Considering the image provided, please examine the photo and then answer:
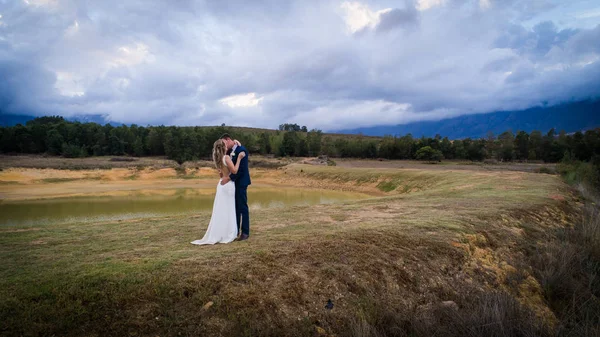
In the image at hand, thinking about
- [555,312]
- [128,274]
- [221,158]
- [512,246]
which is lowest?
[555,312]

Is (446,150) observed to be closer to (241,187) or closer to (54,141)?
(241,187)

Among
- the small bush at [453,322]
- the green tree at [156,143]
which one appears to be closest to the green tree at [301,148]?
the green tree at [156,143]

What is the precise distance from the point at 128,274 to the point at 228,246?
6.61 ft

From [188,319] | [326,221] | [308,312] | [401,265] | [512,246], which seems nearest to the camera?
[188,319]

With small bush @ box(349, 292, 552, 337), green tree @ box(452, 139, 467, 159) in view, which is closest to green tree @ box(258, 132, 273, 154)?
green tree @ box(452, 139, 467, 159)

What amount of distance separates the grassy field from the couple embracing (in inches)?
17.1

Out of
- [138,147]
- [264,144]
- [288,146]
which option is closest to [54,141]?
[138,147]

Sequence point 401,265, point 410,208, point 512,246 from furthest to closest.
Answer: point 410,208, point 512,246, point 401,265

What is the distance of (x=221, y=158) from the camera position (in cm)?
666

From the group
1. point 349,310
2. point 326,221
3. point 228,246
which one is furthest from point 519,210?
point 228,246

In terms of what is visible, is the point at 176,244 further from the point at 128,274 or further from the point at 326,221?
the point at 326,221

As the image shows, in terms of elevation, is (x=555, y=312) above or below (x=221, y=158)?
below

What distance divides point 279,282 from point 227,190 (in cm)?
255

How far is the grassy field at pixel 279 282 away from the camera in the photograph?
3.98 meters
